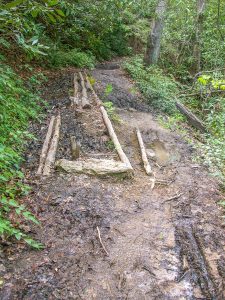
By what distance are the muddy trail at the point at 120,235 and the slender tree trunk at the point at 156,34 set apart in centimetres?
842

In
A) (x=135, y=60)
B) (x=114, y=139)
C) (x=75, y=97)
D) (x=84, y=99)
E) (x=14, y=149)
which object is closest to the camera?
(x=14, y=149)

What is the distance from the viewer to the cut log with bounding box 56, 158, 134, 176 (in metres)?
4.66

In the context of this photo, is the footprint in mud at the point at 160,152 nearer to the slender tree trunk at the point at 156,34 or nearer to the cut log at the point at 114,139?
the cut log at the point at 114,139

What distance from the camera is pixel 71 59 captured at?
1189 centimetres

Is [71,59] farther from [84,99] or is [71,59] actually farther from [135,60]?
[84,99]

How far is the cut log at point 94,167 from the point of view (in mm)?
4664

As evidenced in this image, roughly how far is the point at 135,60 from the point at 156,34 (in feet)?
5.94

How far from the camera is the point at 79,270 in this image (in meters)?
2.95

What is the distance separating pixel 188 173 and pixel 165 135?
223 centimetres

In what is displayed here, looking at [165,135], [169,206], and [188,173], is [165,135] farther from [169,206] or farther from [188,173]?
[169,206]

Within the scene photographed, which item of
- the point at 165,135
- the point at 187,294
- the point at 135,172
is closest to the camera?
the point at 187,294

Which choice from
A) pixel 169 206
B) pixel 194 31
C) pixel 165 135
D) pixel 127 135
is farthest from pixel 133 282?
pixel 194 31

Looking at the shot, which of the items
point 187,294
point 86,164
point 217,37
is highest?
point 217,37

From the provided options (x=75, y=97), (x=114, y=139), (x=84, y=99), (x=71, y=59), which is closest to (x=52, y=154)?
(x=114, y=139)
